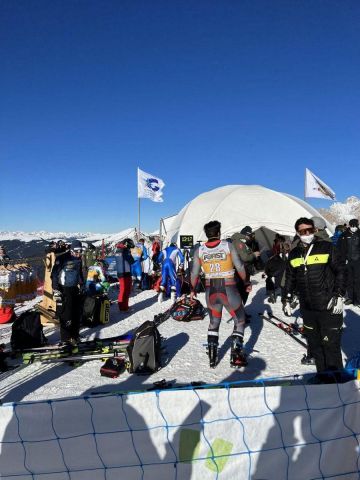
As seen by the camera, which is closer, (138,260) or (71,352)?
(71,352)

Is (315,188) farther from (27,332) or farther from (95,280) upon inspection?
(27,332)

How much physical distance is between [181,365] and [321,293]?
2.41 m

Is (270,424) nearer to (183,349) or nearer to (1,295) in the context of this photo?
(183,349)

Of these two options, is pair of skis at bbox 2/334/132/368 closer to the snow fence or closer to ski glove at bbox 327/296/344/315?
the snow fence

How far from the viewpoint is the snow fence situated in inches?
92.1

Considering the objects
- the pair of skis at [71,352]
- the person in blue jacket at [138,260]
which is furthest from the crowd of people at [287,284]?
the person in blue jacket at [138,260]

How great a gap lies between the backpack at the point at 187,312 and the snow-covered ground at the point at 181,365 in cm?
18

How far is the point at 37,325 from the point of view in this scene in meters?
5.83

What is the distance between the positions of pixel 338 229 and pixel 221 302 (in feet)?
20.7

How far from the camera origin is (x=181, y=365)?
493 cm

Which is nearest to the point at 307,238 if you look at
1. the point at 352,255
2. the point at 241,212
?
the point at 352,255

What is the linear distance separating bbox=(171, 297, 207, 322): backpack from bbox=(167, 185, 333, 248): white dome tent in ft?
27.0

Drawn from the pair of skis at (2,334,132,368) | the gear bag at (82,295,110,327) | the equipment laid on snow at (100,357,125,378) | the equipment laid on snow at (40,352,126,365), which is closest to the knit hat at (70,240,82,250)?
the gear bag at (82,295,110,327)

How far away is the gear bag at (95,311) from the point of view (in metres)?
7.38
